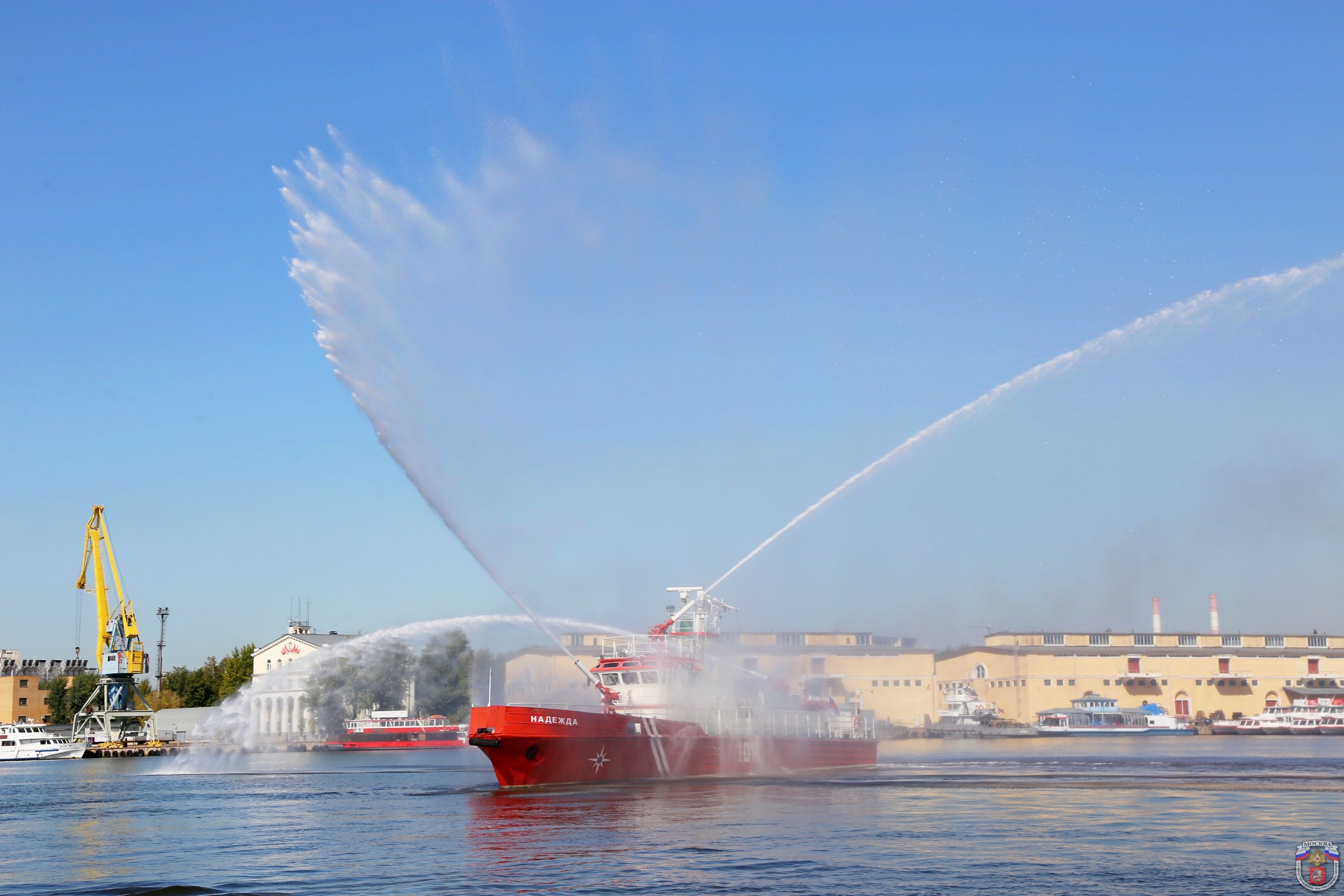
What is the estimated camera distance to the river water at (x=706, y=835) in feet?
82.5

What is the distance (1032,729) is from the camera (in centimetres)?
12962

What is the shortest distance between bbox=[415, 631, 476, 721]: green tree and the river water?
69079 millimetres

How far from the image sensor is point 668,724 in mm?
49719

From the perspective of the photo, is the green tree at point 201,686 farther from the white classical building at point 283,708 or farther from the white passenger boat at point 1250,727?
the white passenger boat at point 1250,727

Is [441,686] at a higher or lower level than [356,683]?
lower

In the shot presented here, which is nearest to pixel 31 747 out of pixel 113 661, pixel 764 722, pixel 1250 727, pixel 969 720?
pixel 113 661

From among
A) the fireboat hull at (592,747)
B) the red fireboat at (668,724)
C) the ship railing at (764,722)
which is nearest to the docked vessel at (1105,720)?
the ship railing at (764,722)

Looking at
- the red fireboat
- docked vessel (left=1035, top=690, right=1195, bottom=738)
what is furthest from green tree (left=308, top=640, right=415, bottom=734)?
docked vessel (left=1035, top=690, right=1195, bottom=738)

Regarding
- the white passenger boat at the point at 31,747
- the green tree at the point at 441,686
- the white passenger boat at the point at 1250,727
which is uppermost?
the green tree at the point at 441,686

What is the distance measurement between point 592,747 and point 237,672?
399ft

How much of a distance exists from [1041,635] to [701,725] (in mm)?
97931

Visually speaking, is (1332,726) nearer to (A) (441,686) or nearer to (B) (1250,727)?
(B) (1250,727)

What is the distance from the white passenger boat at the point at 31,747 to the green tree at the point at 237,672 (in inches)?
1336

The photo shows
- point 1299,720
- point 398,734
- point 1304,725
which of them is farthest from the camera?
point 1299,720
